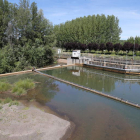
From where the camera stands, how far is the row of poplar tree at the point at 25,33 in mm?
22266

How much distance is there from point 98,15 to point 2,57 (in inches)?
1573

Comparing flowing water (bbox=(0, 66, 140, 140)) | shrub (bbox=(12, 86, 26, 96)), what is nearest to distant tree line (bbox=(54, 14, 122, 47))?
flowing water (bbox=(0, 66, 140, 140))

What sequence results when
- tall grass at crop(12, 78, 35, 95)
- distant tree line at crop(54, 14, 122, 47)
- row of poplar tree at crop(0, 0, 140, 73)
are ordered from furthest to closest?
distant tree line at crop(54, 14, 122, 47) < row of poplar tree at crop(0, 0, 140, 73) < tall grass at crop(12, 78, 35, 95)

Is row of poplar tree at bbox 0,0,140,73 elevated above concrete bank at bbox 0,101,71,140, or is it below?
above

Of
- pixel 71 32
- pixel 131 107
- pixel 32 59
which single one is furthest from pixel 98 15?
pixel 131 107

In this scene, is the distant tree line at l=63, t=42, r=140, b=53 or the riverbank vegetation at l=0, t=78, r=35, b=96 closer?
the riverbank vegetation at l=0, t=78, r=35, b=96

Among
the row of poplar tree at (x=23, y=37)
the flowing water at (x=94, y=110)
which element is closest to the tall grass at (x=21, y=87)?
the flowing water at (x=94, y=110)

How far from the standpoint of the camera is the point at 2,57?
19.4m

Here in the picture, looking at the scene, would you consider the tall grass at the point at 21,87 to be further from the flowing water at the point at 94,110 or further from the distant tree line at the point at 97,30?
the distant tree line at the point at 97,30

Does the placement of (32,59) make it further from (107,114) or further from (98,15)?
(98,15)

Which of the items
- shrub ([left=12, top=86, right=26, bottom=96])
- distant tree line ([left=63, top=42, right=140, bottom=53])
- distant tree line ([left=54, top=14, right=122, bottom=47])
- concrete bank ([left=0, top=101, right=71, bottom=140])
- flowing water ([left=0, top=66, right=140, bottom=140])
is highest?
distant tree line ([left=54, top=14, right=122, bottom=47])

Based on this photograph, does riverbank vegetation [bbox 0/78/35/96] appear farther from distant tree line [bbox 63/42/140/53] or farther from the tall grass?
distant tree line [bbox 63/42/140/53]

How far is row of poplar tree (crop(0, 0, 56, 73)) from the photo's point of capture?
22266 mm

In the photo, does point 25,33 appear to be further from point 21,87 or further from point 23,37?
point 21,87
